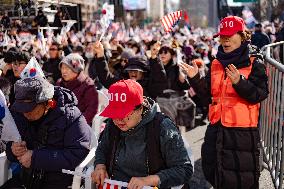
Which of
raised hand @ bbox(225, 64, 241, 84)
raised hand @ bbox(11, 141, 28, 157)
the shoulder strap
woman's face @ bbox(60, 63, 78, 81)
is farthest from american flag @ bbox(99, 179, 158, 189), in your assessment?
woman's face @ bbox(60, 63, 78, 81)

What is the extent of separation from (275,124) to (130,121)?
6.96ft

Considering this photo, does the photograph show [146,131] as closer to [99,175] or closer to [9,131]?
[99,175]

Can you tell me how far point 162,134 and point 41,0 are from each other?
15.1 feet

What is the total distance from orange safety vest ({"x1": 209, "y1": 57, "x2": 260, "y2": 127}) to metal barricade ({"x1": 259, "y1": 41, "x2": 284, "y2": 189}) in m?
0.45

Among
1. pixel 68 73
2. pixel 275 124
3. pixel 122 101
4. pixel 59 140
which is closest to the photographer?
pixel 122 101

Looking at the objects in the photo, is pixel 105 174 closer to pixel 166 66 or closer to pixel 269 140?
pixel 269 140

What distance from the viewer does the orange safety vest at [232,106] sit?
12.1 feet

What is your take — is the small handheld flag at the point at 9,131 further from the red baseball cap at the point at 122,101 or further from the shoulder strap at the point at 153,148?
the shoulder strap at the point at 153,148

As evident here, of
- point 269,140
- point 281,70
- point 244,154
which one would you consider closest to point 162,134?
point 244,154

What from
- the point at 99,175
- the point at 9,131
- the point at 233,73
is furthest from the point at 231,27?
the point at 9,131

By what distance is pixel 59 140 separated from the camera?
11.1ft

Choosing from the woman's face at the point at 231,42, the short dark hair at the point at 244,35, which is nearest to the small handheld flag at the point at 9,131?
the woman's face at the point at 231,42

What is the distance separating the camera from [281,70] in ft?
13.2

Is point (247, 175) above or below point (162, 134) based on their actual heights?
below
